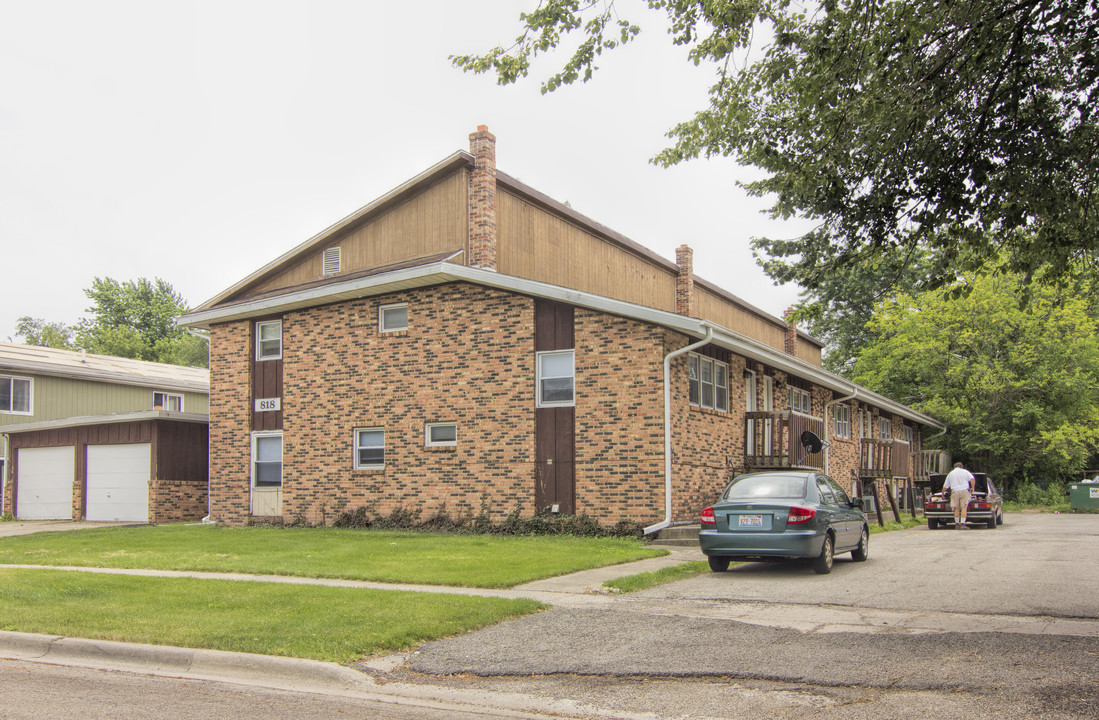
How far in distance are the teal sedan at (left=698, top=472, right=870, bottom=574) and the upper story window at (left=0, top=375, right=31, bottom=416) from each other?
1037 inches

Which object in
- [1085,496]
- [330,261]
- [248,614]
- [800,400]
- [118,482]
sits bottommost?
[1085,496]

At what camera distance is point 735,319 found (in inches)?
1379

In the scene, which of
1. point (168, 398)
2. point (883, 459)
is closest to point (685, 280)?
point (883, 459)

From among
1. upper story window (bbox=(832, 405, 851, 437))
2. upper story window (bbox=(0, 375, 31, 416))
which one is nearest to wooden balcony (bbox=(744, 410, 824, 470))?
upper story window (bbox=(832, 405, 851, 437))

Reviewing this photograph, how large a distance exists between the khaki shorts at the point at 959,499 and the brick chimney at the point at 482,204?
12981 millimetres

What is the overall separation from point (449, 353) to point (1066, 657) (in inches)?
570

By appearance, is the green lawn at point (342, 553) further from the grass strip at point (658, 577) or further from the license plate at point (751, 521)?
the license plate at point (751, 521)

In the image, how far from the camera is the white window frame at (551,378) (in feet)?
60.9

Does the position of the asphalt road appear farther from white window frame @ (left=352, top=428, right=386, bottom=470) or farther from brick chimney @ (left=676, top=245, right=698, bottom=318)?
brick chimney @ (left=676, top=245, right=698, bottom=318)

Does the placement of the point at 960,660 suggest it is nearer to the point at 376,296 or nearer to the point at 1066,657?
the point at 1066,657

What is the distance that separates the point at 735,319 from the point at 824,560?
2300 centimetres

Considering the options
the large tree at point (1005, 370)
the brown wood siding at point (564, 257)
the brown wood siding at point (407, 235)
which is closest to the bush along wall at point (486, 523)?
the brown wood siding at point (407, 235)

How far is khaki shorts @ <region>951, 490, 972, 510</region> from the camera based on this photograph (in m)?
23.7

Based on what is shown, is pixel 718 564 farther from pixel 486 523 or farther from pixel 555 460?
pixel 486 523
